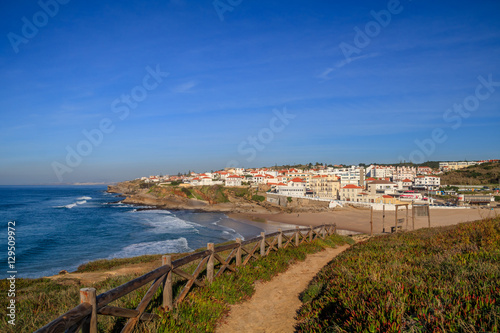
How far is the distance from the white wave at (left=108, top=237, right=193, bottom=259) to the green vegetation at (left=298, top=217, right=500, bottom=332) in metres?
22.7

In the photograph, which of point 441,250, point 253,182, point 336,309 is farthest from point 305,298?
point 253,182

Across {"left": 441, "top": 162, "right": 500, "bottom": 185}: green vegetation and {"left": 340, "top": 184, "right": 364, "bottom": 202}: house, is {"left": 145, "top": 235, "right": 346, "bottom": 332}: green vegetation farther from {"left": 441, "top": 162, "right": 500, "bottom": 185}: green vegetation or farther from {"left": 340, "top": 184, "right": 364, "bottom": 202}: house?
{"left": 441, "top": 162, "right": 500, "bottom": 185}: green vegetation

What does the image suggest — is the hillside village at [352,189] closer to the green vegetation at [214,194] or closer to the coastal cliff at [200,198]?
the coastal cliff at [200,198]

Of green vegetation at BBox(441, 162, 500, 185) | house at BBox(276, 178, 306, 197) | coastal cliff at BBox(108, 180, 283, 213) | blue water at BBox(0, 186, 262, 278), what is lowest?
coastal cliff at BBox(108, 180, 283, 213)

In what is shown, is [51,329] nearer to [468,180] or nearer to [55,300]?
[55,300]

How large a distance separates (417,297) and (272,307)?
3.54 metres

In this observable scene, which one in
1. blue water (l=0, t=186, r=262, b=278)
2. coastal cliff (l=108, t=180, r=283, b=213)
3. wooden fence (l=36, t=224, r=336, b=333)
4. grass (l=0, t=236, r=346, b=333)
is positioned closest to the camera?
wooden fence (l=36, t=224, r=336, b=333)

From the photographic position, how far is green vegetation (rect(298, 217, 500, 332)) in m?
3.71

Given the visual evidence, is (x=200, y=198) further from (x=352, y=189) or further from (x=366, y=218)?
(x=366, y=218)

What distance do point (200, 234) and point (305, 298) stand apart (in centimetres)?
3213

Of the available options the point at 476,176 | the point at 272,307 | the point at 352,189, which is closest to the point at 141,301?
the point at 272,307

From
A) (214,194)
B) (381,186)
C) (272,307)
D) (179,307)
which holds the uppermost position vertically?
(179,307)

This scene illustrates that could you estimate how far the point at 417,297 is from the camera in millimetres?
4535

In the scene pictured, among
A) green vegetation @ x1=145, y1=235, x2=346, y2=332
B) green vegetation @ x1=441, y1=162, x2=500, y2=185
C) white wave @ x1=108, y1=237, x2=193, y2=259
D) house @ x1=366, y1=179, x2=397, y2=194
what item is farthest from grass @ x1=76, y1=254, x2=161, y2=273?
green vegetation @ x1=441, y1=162, x2=500, y2=185
